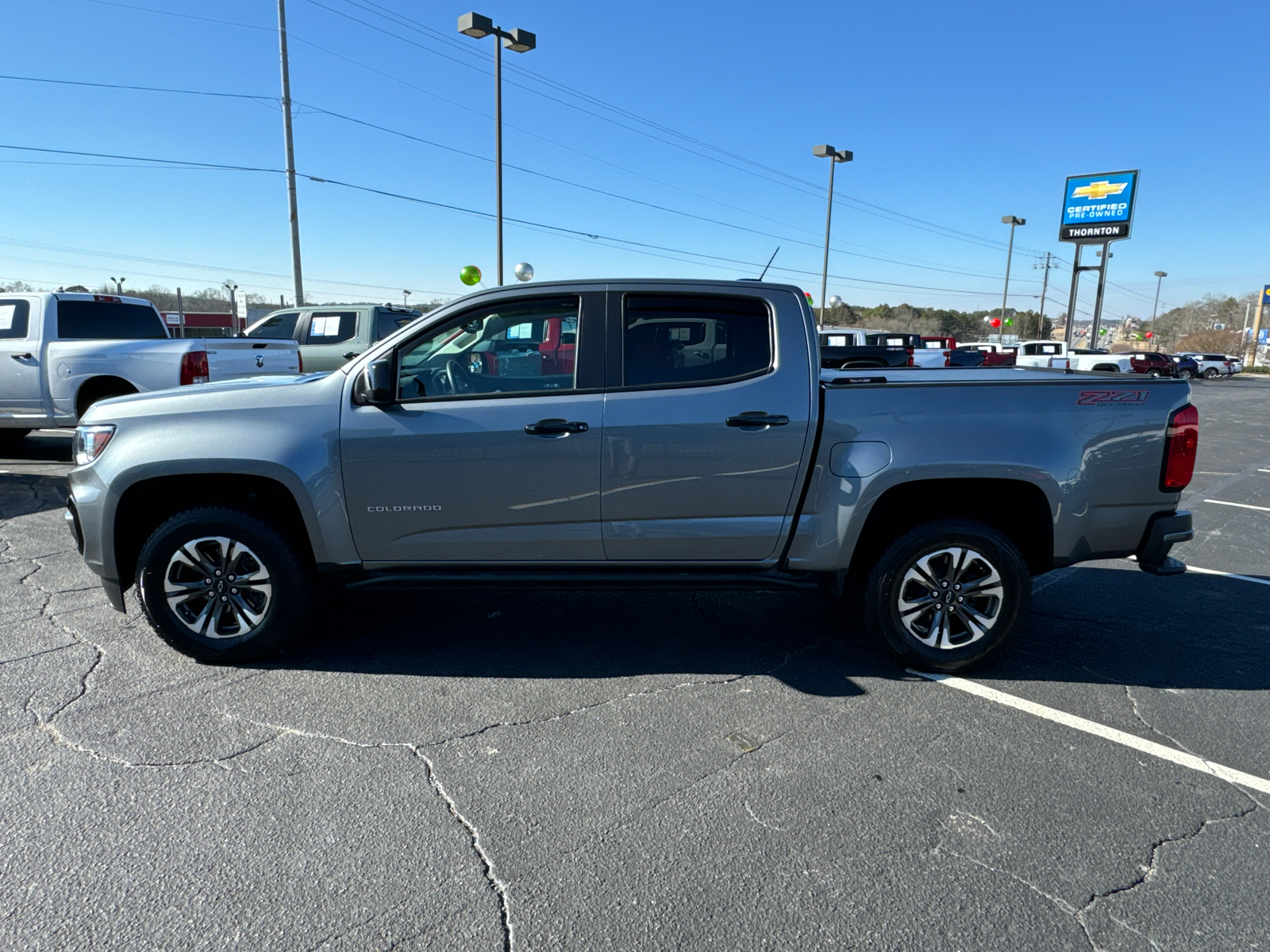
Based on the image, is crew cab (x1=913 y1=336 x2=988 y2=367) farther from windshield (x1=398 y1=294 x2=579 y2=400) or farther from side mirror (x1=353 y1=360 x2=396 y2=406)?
side mirror (x1=353 y1=360 x2=396 y2=406)

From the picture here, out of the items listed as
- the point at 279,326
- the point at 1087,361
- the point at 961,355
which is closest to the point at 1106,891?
the point at 279,326

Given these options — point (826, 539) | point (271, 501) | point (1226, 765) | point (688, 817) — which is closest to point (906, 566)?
point (826, 539)

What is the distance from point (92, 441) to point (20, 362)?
679 centimetres

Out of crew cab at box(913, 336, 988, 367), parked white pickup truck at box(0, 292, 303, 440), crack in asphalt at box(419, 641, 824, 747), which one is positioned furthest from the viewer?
crew cab at box(913, 336, 988, 367)

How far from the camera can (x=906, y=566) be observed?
155 inches

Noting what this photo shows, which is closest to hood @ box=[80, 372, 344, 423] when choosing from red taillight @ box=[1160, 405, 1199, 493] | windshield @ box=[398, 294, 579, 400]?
windshield @ box=[398, 294, 579, 400]

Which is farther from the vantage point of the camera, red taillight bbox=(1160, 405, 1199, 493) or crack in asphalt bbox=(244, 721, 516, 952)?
red taillight bbox=(1160, 405, 1199, 493)

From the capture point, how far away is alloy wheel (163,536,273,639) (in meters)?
3.98

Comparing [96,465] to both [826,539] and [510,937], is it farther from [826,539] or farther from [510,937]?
[826,539]

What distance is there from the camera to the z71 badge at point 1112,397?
12.6 feet

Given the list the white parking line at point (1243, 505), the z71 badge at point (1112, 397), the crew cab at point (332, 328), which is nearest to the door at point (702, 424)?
the z71 badge at point (1112, 397)

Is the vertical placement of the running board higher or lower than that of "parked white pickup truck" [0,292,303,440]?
lower

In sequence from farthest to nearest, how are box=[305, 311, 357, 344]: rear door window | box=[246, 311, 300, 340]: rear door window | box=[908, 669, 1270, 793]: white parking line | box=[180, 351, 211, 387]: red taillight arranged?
box=[246, 311, 300, 340]: rear door window, box=[305, 311, 357, 344]: rear door window, box=[180, 351, 211, 387]: red taillight, box=[908, 669, 1270, 793]: white parking line

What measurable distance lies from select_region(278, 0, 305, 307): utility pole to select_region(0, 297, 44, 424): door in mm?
10194
